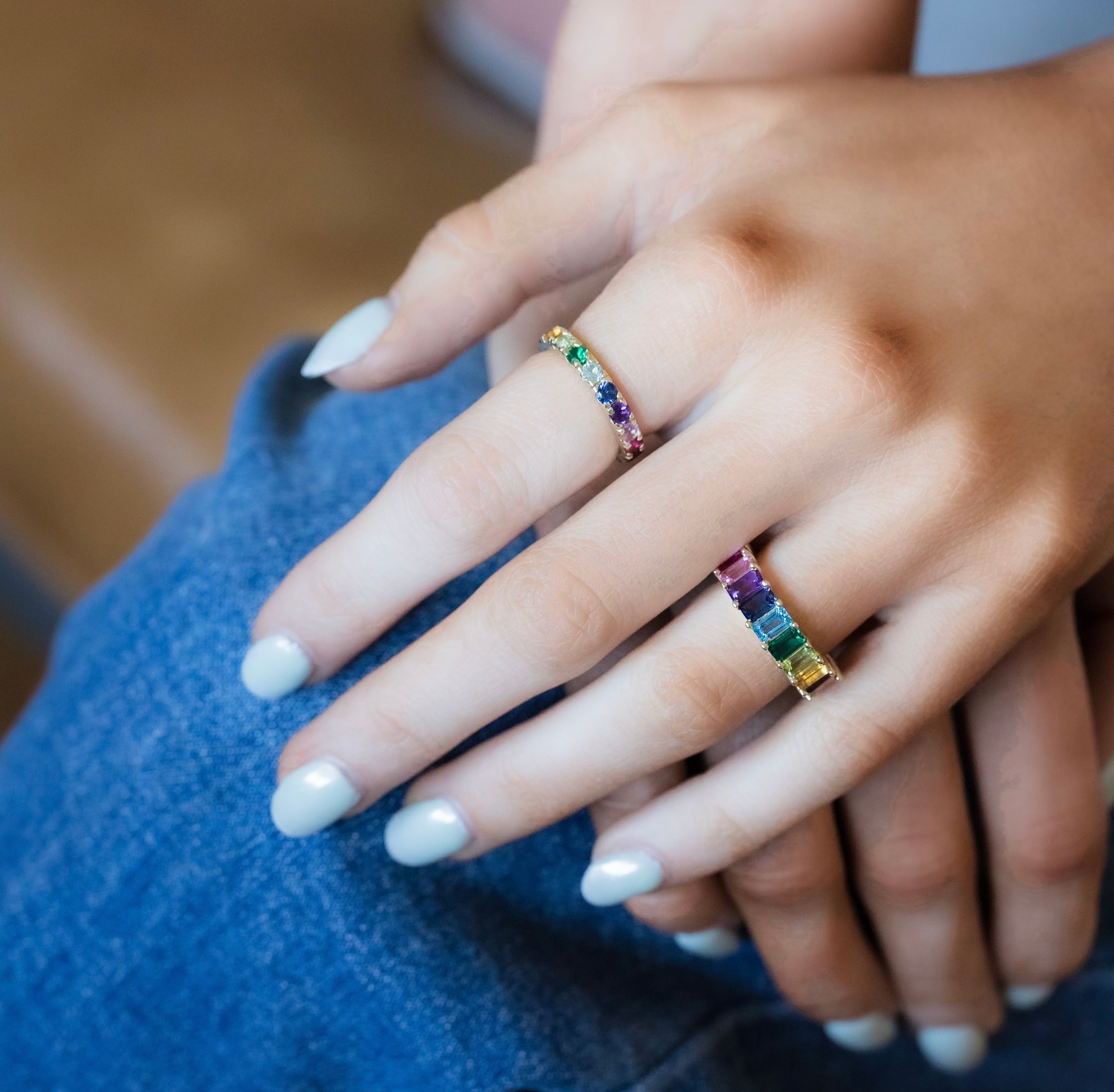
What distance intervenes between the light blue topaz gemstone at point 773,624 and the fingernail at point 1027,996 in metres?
0.36

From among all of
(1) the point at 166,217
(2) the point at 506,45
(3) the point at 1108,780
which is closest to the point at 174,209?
(1) the point at 166,217

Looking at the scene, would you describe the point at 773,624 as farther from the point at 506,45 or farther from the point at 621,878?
the point at 506,45

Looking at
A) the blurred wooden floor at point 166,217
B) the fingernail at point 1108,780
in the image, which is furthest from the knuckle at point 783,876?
the blurred wooden floor at point 166,217

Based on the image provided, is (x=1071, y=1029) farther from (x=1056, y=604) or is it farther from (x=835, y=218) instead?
(x=835, y=218)

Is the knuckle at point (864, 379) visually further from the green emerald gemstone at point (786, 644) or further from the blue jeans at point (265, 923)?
the blue jeans at point (265, 923)

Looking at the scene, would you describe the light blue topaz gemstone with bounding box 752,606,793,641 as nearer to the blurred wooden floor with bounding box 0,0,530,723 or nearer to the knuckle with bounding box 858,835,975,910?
the knuckle with bounding box 858,835,975,910

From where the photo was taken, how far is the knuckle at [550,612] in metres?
0.51

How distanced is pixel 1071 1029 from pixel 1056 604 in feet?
1.12

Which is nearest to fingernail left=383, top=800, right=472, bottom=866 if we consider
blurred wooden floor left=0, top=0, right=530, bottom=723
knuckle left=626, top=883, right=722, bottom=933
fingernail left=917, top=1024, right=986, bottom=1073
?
knuckle left=626, top=883, right=722, bottom=933

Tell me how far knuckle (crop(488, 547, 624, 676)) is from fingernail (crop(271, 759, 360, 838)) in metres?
0.12

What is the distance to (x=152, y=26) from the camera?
1654 millimetres

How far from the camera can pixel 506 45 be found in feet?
6.21

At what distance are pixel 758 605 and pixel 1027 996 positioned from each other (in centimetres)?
38

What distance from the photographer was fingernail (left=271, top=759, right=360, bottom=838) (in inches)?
20.8
